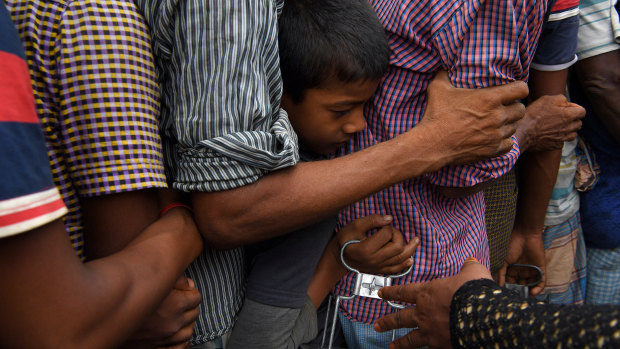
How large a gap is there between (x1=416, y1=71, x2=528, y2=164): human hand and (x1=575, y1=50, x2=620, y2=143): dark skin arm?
0.91m

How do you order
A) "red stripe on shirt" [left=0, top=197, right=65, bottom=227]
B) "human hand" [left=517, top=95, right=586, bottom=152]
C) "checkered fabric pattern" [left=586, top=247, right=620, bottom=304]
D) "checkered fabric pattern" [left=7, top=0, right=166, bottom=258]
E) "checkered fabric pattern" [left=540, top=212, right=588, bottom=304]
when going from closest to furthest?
1. "red stripe on shirt" [left=0, top=197, right=65, bottom=227]
2. "checkered fabric pattern" [left=7, top=0, right=166, bottom=258]
3. "human hand" [left=517, top=95, right=586, bottom=152]
4. "checkered fabric pattern" [left=540, top=212, right=588, bottom=304]
5. "checkered fabric pattern" [left=586, top=247, right=620, bottom=304]

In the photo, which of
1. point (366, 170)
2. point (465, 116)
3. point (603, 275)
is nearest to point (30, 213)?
point (366, 170)

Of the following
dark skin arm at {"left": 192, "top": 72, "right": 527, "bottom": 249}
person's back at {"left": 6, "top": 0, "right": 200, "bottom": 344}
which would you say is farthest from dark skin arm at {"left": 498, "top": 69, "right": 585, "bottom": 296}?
person's back at {"left": 6, "top": 0, "right": 200, "bottom": 344}

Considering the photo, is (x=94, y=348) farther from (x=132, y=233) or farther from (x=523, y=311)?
(x=523, y=311)

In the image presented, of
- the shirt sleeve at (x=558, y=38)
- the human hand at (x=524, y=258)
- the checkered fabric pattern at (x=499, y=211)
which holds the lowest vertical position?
the human hand at (x=524, y=258)

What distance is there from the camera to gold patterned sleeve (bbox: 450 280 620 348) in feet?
2.49

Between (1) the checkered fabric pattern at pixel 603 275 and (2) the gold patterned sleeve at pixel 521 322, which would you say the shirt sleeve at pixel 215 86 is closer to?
(2) the gold patterned sleeve at pixel 521 322

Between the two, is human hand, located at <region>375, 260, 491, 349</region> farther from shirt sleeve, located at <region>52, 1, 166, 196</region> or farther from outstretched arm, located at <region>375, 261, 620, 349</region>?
shirt sleeve, located at <region>52, 1, 166, 196</region>

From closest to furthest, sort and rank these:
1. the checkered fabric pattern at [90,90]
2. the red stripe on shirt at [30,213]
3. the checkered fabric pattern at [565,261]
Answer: the red stripe on shirt at [30,213], the checkered fabric pattern at [90,90], the checkered fabric pattern at [565,261]

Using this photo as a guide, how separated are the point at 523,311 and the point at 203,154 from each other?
76 cm

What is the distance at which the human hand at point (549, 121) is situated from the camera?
75.9 inches

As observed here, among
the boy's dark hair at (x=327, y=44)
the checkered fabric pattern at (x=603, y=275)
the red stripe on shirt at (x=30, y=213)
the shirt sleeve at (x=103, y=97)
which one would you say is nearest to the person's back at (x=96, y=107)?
the shirt sleeve at (x=103, y=97)

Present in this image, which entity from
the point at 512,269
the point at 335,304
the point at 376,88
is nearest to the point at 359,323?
the point at 335,304

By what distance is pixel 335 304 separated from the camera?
1.72m
